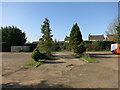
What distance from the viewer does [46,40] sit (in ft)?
42.5

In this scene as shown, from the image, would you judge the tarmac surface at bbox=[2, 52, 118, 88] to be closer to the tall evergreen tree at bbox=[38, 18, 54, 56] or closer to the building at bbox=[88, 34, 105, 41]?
the tall evergreen tree at bbox=[38, 18, 54, 56]

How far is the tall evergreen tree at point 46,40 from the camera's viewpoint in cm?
1258

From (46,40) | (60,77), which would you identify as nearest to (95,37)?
(46,40)

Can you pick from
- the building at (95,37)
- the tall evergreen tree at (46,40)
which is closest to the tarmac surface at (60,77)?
the tall evergreen tree at (46,40)

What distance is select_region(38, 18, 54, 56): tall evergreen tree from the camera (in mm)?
12582

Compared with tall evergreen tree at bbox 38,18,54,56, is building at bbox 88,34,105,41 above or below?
above

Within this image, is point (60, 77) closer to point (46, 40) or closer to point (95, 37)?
point (46, 40)

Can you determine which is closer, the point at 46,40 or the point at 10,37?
the point at 46,40

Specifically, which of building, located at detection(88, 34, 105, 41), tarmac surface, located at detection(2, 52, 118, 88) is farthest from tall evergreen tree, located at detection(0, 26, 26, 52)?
building, located at detection(88, 34, 105, 41)

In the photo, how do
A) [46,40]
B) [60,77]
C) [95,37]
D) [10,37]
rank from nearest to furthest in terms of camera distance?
1. [60,77]
2. [46,40]
3. [10,37]
4. [95,37]

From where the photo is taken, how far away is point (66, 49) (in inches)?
1043

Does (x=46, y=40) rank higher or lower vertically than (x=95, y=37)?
lower

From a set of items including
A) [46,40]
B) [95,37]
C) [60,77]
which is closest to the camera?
[60,77]

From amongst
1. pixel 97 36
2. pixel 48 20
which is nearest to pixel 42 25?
pixel 48 20
